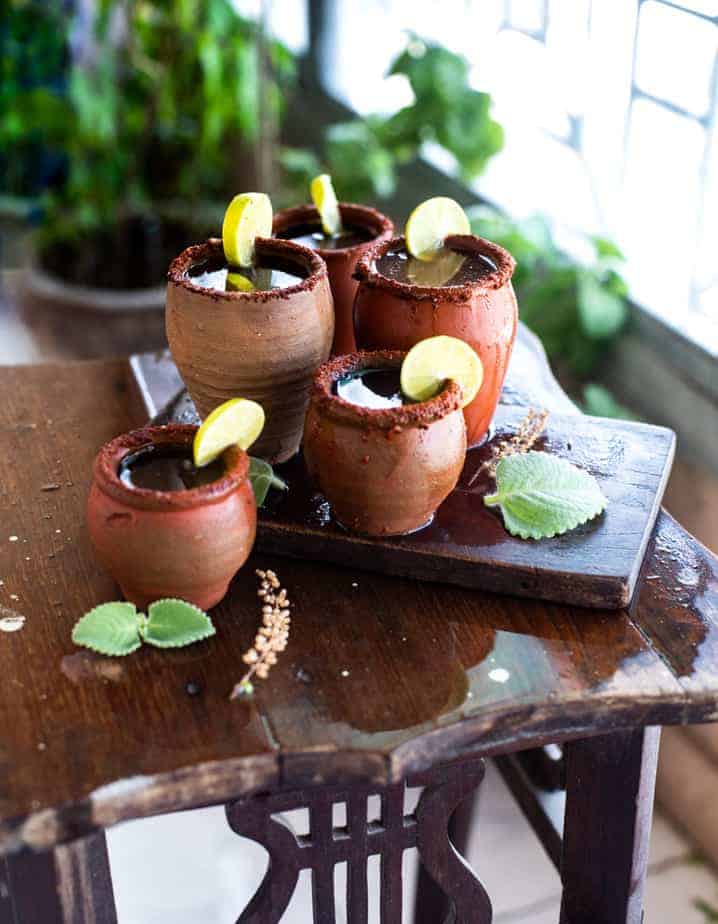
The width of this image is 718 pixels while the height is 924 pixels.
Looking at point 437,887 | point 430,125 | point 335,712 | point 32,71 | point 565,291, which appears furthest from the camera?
point 32,71

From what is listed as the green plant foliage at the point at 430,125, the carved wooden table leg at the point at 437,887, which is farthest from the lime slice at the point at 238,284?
the green plant foliage at the point at 430,125

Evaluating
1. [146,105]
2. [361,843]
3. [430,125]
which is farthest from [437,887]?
[146,105]

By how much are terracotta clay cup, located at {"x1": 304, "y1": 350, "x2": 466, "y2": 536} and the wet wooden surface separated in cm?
6

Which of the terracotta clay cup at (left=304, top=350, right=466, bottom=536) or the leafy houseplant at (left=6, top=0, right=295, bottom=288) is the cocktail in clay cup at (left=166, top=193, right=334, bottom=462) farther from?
the leafy houseplant at (left=6, top=0, right=295, bottom=288)

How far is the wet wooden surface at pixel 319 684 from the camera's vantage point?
0.74m

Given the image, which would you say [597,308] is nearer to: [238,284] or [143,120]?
[238,284]

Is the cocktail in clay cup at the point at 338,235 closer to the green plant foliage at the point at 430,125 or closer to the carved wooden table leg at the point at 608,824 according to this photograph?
the carved wooden table leg at the point at 608,824

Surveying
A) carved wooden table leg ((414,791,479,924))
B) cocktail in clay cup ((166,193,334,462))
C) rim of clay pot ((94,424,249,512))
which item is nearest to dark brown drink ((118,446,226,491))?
→ rim of clay pot ((94,424,249,512))

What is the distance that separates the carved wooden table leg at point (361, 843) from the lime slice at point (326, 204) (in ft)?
1.68

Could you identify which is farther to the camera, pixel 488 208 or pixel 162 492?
pixel 488 208

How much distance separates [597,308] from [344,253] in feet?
2.76

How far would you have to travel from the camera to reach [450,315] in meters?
0.94

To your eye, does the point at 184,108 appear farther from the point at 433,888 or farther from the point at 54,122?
the point at 433,888

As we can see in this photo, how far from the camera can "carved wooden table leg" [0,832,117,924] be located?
2.71ft
